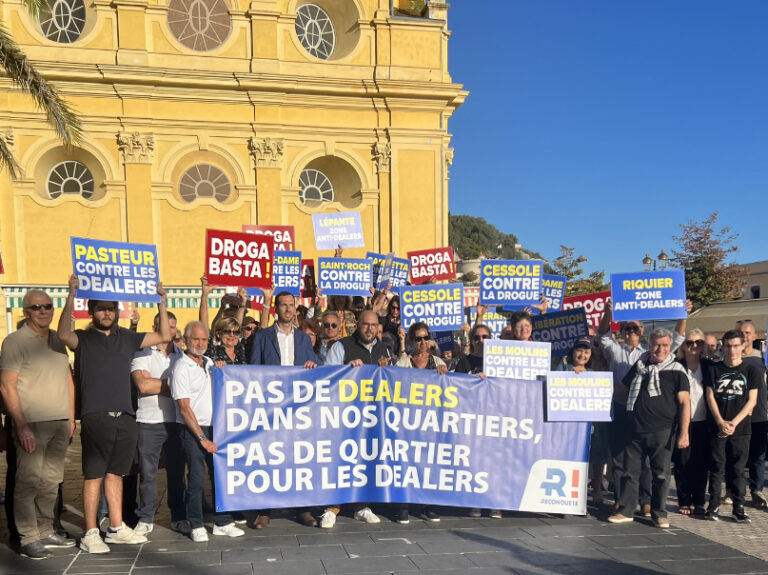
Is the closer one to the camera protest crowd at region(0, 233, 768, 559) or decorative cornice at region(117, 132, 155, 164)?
protest crowd at region(0, 233, 768, 559)

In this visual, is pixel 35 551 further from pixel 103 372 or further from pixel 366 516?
pixel 366 516

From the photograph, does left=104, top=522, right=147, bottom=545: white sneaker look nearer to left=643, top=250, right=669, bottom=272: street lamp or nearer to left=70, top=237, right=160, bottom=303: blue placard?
left=70, top=237, right=160, bottom=303: blue placard

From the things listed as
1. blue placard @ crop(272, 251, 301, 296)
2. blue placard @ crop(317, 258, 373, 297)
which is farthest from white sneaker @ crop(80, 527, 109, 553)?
blue placard @ crop(272, 251, 301, 296)

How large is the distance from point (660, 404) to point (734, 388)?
3.33 feet

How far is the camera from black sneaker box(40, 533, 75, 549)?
657cm

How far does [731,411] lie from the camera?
814 cm

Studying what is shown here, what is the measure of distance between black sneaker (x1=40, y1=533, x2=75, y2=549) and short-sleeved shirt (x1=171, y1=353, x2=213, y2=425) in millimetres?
1311

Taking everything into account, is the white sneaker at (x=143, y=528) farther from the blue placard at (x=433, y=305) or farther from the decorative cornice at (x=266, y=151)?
the decorative cornice at (x=266, y=151)

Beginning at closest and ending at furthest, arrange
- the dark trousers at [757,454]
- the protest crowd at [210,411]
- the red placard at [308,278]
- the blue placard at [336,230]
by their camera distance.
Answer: the protest crowd at [210,411]
the dark trousers at [757,454]
the blue placard at [336,230]
the red placard at [308,278]

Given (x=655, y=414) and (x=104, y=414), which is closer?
(x=104, y=414)

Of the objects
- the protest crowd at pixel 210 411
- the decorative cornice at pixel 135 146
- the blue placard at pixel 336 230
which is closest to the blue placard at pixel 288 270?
the blue placard at pixel 336 230

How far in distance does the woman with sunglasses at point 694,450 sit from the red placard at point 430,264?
25.0 feet

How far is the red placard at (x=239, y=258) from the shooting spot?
9.94 m

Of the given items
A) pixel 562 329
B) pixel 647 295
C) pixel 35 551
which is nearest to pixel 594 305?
pixel 562 329
